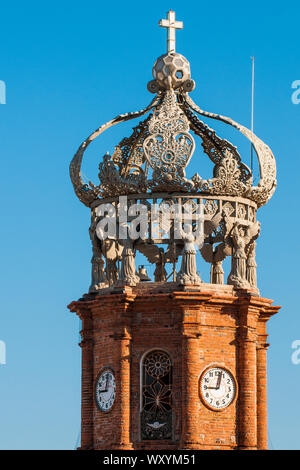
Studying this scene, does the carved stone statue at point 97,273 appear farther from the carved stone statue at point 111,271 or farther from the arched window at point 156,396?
the arched window at point 156,396

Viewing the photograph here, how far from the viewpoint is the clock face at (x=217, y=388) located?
4774 inches

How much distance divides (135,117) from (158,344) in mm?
9628

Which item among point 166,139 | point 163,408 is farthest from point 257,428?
point 166,139

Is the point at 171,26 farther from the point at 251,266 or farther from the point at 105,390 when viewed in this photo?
the point at 105,390

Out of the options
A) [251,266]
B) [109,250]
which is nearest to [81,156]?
[109,250]

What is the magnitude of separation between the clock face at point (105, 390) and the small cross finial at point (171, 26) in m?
13.5

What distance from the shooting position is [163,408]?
12131 centimetres

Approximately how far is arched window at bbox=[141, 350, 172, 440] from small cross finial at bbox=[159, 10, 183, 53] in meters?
12.7

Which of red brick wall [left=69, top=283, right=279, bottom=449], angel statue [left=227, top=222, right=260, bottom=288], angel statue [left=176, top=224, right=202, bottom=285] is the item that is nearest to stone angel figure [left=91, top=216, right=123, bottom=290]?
red brick wall [left=69, top=283, right=279, bottom=449]

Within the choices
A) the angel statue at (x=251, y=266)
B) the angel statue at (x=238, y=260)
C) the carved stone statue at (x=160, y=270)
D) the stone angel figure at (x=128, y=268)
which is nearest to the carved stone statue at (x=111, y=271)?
the stone angel figure at (x=128, y=268)

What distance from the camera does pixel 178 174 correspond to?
122 metres
